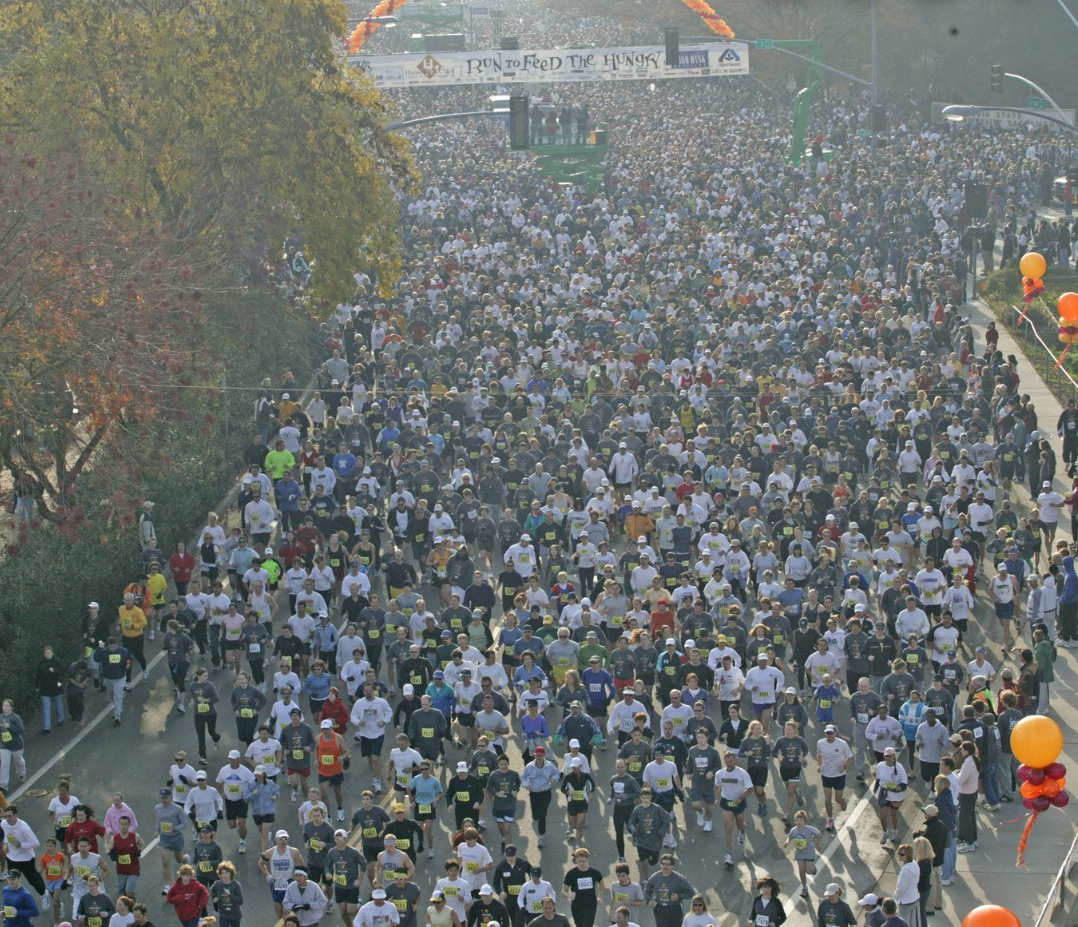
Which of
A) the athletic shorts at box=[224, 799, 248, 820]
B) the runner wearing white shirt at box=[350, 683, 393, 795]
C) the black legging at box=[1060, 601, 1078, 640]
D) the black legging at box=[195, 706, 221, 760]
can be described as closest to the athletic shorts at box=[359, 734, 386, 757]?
the runner wearing white shirt at box=[350, 683, 393, 795]

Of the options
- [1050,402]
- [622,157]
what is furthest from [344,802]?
[622,157]

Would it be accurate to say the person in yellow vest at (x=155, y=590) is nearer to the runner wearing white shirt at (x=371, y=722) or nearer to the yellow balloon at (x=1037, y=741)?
the runner wearing white shirt at (x=371, y=722)

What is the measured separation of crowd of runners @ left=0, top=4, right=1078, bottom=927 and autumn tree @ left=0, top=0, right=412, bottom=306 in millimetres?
2525

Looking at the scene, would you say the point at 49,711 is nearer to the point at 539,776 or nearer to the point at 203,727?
the point at 203,727

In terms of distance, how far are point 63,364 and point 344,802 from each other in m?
7.92

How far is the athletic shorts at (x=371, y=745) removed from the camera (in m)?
19.8

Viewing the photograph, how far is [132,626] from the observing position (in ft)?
73.8

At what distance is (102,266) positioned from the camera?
83.4 feet

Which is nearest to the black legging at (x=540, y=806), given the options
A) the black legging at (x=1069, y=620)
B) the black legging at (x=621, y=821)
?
the black legging at (x=621, y=821)

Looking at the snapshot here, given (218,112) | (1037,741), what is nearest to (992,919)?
(1037,741)

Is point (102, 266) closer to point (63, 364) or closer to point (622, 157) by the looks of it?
point (63, 364)

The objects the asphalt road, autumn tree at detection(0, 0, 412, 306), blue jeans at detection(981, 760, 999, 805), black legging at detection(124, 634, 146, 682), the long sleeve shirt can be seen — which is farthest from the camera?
autumn tree at detection(0, 0, 412, 306)

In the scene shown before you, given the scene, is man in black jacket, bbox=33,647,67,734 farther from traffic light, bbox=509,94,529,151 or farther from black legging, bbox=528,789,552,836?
traffic light, bbox=509,94,529,151

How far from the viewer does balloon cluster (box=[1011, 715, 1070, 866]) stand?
16375mm
